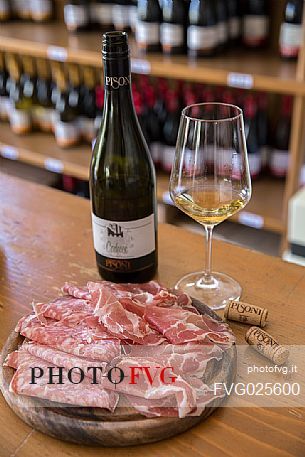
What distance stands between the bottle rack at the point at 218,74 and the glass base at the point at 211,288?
2.54 ft

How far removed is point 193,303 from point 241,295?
0.09 meters

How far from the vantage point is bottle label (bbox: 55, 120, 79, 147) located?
6.70ft

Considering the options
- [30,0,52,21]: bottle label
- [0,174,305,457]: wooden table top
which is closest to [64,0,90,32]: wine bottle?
[30,0,52,21]: bottle label

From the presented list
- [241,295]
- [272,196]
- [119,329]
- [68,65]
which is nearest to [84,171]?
[68,65]

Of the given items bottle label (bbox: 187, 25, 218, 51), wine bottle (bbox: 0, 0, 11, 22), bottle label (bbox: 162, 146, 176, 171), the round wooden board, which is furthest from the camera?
wine bottle (bbox: 0, 0, 11, 22)

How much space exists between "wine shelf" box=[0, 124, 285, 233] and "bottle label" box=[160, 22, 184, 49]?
410mm

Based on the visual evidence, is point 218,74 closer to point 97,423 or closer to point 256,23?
point 256,23

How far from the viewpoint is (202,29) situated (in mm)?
1602

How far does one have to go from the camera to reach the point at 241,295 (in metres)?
0.81

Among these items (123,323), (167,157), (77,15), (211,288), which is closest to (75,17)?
(77,15)

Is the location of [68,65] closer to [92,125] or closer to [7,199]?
[92,125]

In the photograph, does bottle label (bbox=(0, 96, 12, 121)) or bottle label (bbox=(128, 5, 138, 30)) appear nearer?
bottle label (bbox=(128, 5, 138, 30))

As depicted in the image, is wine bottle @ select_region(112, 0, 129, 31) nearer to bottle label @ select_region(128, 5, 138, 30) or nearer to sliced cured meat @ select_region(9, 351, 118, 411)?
bottle label @ select_region(128, 5, 138, 30)

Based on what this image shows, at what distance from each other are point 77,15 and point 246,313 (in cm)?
145
